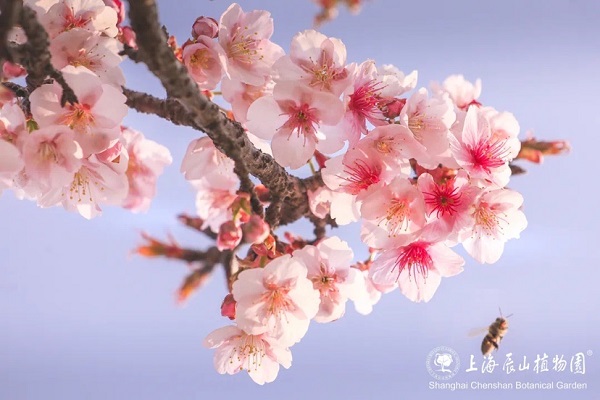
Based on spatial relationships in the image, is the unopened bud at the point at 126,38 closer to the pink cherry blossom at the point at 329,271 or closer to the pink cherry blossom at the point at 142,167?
the pink cherry blossom at the point at 142,167

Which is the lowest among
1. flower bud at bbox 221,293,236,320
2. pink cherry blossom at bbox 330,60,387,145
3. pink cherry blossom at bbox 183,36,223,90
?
flower bud at bbox 221,293,236,320

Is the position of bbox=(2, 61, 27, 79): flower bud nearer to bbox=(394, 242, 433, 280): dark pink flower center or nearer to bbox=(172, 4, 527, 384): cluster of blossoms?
bbox=(172, 4, 527, 384): cluster of blossoms

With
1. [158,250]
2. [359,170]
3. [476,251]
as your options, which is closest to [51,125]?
[359,170]

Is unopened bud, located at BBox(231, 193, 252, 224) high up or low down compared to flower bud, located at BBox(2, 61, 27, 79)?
down

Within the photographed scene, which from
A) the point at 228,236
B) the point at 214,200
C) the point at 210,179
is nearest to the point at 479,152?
the point at 228,236

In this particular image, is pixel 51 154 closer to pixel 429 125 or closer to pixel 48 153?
pixel 48 153

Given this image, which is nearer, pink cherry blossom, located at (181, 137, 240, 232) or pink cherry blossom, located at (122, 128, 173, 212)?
pink cherry blossom, located at (181, 137, 240, 232)

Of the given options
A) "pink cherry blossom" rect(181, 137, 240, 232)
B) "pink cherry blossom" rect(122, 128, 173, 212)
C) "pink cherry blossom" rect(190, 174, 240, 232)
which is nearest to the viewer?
"pink cherry blossom" rect(181, 137, 240, 232)

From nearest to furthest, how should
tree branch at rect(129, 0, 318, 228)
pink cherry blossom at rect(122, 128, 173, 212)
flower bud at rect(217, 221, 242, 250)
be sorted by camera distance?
tree branch at rect(129, 0, 318, 228)
flower bud at rect(217, 221, 242, 250)
pink cherry blossom at rect(122, 128, 173, 212)

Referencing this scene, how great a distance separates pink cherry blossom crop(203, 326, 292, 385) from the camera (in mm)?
1104

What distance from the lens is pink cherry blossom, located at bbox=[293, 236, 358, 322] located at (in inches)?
44.4

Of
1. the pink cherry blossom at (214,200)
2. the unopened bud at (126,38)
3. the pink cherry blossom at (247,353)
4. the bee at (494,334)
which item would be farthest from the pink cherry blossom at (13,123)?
the bee at (494,334)

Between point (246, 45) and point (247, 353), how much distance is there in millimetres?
570

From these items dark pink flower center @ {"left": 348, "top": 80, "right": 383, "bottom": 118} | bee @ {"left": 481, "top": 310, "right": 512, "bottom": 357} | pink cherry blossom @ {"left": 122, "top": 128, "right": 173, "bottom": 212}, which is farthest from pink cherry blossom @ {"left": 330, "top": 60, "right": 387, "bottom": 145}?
bee @ {"left": 481, "top": 310, "right": 512, "bottom": 357}
